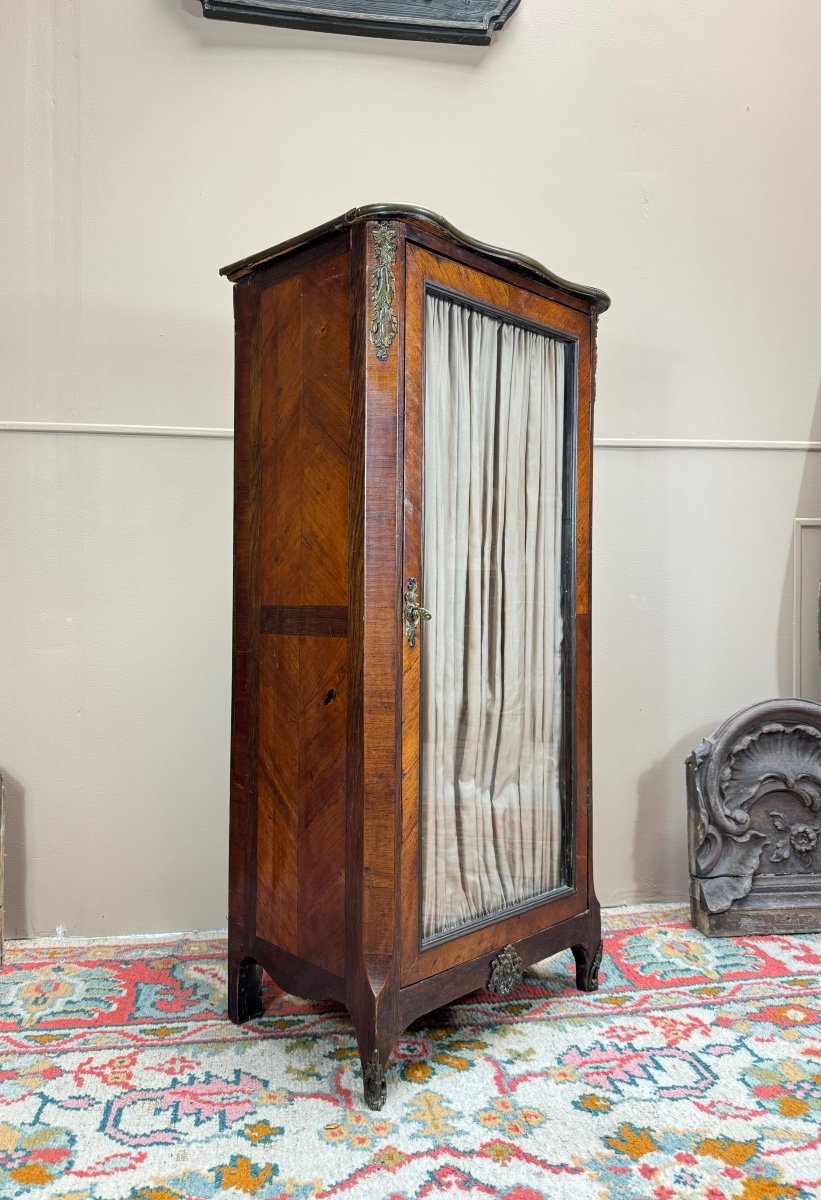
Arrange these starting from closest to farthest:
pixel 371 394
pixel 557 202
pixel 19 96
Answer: pixel 371 394 < pixel 19 96 < pixel 557 202

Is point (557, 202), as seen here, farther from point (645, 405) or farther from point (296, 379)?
point (296, 379)

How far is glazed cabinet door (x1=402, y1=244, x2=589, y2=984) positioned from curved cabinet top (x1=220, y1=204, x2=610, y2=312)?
0.05 meters

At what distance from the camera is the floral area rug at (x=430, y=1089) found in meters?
1.55

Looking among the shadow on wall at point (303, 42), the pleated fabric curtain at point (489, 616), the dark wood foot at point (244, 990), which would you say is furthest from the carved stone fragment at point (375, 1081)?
the shadow on wall at point (303, 42)

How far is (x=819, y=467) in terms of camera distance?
3.10 metres

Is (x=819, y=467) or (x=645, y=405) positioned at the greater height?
(x=645, y=405)

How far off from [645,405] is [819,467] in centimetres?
69

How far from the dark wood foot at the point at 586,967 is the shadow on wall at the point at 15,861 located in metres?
1.65

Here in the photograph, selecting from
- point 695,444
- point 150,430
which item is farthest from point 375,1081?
point 695,444

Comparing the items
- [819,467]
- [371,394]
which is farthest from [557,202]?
[371,394]

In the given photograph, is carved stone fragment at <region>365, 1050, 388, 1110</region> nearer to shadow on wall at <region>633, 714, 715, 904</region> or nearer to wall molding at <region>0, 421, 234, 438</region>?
shadow on wall at <region>633, 714, 715, 904</region>

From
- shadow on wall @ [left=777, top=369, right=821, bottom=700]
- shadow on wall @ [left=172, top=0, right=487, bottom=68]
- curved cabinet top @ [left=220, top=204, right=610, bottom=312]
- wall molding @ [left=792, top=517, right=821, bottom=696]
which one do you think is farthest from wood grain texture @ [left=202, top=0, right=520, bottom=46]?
wall molding @ [left=792, top=517, right=821, bottom=696]

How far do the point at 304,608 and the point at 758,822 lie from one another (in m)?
1.69

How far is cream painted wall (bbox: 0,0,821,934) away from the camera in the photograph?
2.64m
